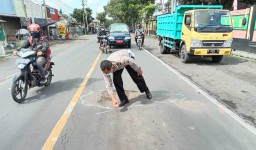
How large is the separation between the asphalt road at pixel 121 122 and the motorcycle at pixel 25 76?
255mm

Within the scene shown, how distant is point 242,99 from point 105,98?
A: 331cm

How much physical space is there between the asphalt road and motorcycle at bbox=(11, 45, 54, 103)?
0.25 m

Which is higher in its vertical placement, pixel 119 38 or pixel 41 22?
pixel 41 22

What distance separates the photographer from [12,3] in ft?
81.3

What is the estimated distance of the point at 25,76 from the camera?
5715 mm

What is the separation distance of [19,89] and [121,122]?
113 inches

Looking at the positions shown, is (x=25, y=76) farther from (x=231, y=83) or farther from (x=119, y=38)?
(x=119, y=38)

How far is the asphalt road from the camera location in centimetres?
359

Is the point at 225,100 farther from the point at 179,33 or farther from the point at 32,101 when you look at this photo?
the point at 179,33

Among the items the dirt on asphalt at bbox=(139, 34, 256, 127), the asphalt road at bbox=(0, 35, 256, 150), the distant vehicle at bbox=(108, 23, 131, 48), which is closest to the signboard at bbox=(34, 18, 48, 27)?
the distant vehicle at bbox=(108, 23, 131, 48)

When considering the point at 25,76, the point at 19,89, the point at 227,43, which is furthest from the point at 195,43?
the point at 19,89

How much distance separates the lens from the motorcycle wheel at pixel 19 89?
5.39 metres

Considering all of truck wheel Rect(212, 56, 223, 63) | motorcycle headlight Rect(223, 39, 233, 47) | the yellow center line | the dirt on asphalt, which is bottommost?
the yellow center line

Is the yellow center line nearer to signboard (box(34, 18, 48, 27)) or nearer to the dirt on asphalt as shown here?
the dirt on asphalt
